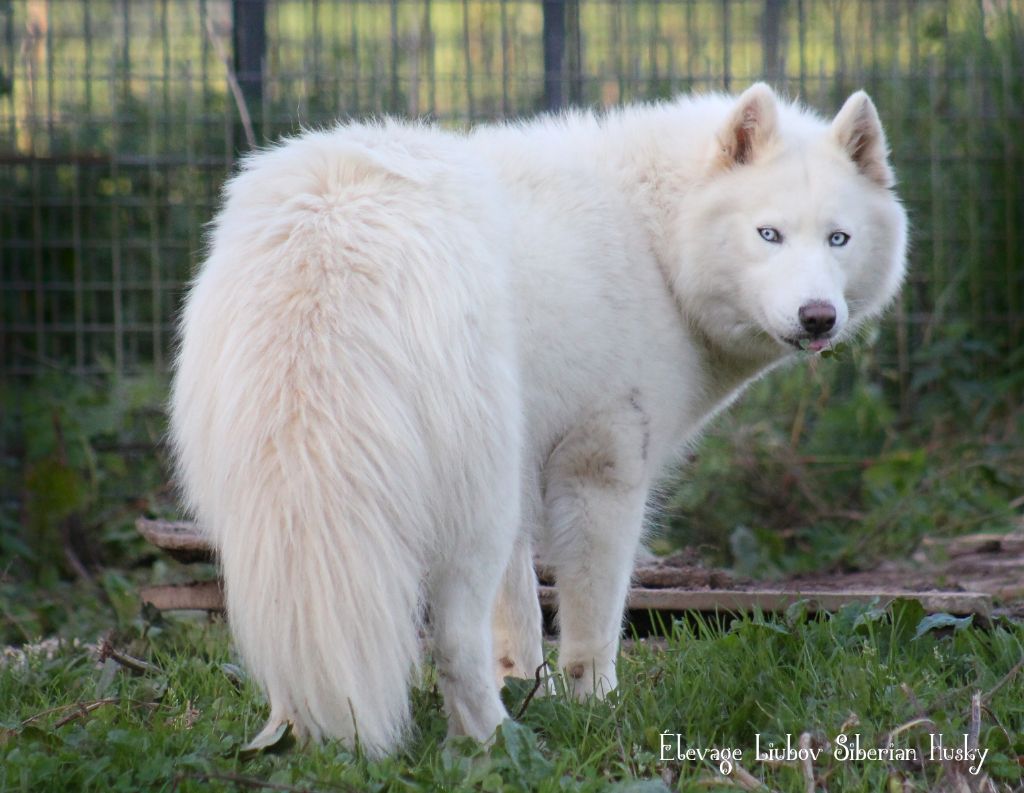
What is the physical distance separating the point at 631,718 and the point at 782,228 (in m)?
1.58

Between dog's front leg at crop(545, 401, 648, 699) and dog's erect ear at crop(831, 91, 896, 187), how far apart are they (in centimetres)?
119

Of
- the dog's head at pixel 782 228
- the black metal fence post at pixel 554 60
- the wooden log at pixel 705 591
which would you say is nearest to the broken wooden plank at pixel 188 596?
the wooden log at pixel 705 591

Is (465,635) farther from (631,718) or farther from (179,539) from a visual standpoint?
(179,539)

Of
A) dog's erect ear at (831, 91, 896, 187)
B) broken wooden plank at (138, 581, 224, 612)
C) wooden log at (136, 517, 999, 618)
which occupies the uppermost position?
dog's erect ear at (831, 91, 896, 187)

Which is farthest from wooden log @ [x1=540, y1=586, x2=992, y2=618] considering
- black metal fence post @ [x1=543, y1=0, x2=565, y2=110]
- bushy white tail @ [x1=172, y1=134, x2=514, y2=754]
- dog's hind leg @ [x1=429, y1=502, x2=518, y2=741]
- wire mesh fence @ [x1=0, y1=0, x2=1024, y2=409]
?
black metal fence post @ [x1=543, y1=0, x2=565, y2=110]

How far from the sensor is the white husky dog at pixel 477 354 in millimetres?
2836

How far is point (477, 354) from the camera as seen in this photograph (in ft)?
9.99

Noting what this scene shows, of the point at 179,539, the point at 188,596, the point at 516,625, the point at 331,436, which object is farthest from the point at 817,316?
the point at 188,596

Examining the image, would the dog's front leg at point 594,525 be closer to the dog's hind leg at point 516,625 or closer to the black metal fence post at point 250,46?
the dog's hind leg at point 516,625

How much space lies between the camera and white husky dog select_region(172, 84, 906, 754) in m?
2.84

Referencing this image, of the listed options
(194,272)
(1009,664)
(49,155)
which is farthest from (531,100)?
(1009,664)

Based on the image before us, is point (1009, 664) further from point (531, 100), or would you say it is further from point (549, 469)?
point (531, 100)

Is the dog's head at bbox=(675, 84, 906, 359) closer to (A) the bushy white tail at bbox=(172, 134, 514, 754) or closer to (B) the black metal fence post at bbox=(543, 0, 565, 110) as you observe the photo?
(A) the bushy white tail at bbox=(172, 134, 514, 754)

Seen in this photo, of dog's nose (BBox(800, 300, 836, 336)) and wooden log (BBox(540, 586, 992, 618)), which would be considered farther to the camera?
wooden log (BBox(540, 586, 992, 618))
